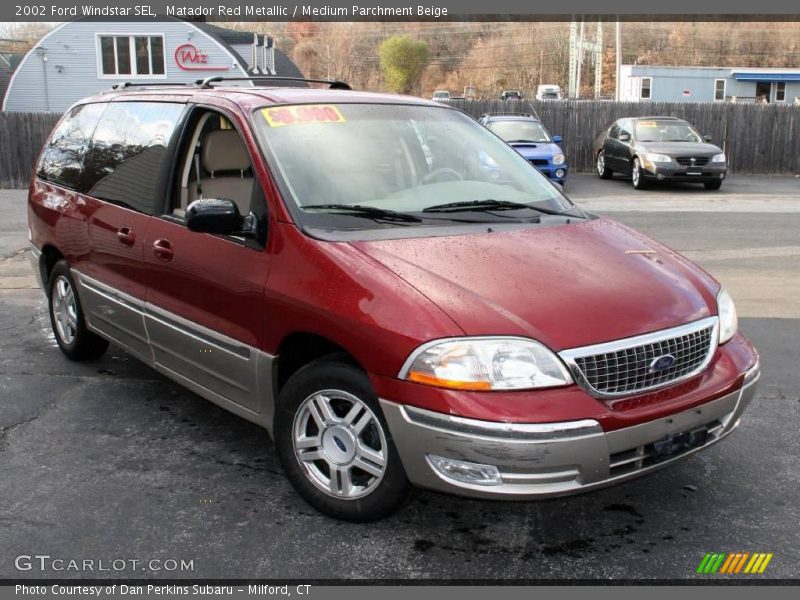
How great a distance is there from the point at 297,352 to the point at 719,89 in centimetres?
5669

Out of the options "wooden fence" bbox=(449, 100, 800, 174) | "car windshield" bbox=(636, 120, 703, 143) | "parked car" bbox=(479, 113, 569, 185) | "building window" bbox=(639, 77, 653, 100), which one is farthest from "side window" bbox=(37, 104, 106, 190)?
"building window" bbox=(639, 77, 653, 100)

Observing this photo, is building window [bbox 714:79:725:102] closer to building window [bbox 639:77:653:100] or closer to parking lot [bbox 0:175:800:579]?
building window [bbox 639:77:653:100]

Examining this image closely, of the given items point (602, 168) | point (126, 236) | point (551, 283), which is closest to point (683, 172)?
point (602, 168)

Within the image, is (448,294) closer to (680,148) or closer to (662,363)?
(662,363)

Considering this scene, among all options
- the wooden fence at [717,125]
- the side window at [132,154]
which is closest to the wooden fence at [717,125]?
the wooden fence at [717,125]

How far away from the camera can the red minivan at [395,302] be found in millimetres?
3045

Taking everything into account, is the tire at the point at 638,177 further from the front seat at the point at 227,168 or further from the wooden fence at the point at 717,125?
the front seat at the point at 227,168

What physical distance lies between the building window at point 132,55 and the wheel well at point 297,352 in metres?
33.4

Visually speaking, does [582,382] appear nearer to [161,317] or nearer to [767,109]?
[161,317]

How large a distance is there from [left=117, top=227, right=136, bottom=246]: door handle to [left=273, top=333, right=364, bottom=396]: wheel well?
4.89ft

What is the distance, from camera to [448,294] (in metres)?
3.20

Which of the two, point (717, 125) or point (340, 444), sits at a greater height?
point (717, 125)

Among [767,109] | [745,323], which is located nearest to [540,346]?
[745,323]

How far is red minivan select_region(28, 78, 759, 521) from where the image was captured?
9.99ft
